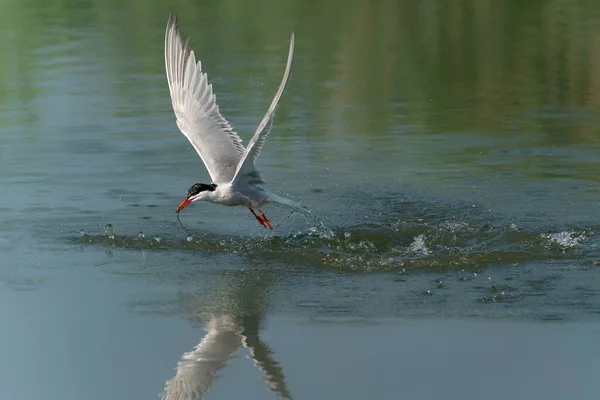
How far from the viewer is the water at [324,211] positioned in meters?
8.18

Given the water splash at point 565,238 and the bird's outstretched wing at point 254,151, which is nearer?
the bird's outstretched wing at point 254,151

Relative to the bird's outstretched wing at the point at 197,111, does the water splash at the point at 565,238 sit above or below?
below

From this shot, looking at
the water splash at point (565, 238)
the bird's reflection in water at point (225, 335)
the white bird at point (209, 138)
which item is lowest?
the water splash at point (565, 238)

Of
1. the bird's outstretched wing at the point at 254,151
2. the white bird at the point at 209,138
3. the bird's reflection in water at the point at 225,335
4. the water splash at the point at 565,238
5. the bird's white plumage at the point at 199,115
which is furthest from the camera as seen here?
the bird's white plumage at the point at 199,115

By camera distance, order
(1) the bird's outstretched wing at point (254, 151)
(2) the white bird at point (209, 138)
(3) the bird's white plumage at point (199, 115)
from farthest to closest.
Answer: (3) the bird's white plumage at point (199, 115), (2) the white bird at point (209, 138), (1) the bird's outstretched wing at point (254, 151)

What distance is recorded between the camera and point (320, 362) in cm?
771

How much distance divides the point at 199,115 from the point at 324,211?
4.57ft

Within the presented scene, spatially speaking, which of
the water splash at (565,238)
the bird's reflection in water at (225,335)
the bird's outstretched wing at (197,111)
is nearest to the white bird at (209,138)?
the bird's outstretched wing at (197,111)

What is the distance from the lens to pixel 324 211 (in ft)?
37.9

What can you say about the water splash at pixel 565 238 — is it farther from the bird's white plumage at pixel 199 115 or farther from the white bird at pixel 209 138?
the bird's white plumage at pixel 199 115

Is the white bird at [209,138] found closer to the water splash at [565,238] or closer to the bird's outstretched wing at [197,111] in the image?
the bird's outstretched wing at [197,111]

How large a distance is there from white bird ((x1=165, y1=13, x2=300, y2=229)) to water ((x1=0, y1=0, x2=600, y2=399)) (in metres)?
0.42

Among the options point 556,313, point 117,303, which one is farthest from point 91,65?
point 556,313

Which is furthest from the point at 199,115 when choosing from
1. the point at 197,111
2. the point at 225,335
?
the point at 225,335
